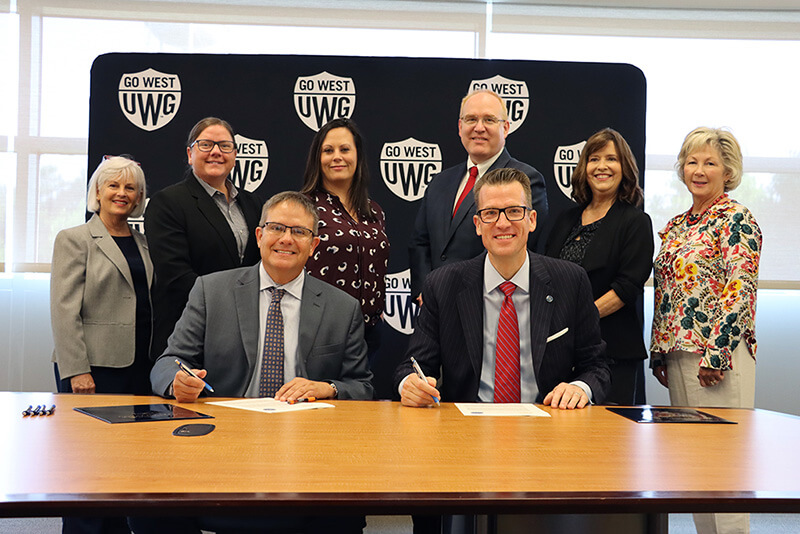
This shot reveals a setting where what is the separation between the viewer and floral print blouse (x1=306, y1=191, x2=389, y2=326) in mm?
3346

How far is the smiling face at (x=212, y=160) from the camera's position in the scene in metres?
3.53

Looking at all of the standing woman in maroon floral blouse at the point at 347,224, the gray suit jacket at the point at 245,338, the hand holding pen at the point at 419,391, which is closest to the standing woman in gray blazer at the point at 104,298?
the standing woman in maroon floral blouse at the point at 347,224

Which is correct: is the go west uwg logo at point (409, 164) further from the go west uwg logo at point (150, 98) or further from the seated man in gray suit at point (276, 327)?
the seated man in gray suit at point (276, 327)

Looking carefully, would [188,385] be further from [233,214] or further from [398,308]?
[398,308]

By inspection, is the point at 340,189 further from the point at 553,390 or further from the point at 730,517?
the point at 730,517

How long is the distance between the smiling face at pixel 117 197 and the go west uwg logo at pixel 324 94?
1443 mm

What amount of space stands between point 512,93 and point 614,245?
1.72m

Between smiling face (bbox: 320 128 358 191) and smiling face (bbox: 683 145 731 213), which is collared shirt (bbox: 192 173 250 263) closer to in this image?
smiling face (bbox: 320 128 358 191)

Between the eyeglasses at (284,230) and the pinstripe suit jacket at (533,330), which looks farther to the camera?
the eyeglasses at (284,230)

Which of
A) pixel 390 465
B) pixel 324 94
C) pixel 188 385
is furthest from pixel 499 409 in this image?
pixel 324 94

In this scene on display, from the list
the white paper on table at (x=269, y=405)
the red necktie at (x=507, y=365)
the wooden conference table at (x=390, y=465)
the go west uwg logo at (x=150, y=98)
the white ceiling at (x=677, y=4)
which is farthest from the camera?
the white ceiling at (x=677, y=4)

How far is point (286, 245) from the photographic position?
267cm

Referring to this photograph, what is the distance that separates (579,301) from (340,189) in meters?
1.39

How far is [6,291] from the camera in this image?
18.0 ft
